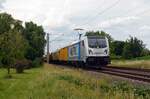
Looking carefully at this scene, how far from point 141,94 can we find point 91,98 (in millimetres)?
1825

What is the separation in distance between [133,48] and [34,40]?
85.6ft

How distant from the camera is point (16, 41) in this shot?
47.8 metres

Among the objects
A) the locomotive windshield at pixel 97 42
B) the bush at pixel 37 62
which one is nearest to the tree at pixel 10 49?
the locomotive windshield at pixel 97 42

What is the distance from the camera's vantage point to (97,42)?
3881cm

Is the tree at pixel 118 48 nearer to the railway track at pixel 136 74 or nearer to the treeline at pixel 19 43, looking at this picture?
the treeline at pixel 19 43

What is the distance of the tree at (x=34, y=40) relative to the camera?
263ft

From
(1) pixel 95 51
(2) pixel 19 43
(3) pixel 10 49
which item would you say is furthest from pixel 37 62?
(1) pixel 95 51

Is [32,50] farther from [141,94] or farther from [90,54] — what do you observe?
[141,94]

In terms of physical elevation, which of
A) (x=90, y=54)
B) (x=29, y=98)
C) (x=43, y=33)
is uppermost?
(x=43, y=33)

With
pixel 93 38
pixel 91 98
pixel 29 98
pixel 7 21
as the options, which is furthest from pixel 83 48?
pixel 7 21

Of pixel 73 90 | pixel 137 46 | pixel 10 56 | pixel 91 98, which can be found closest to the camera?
pixel 91 98

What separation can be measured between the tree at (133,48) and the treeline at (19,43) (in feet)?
65.9

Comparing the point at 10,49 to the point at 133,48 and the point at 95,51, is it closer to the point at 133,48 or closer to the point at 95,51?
the point at 95,51

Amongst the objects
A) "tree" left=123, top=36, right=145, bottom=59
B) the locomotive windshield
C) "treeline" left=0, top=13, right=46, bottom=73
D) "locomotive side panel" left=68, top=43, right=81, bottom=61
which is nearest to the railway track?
the locomotive windshield
